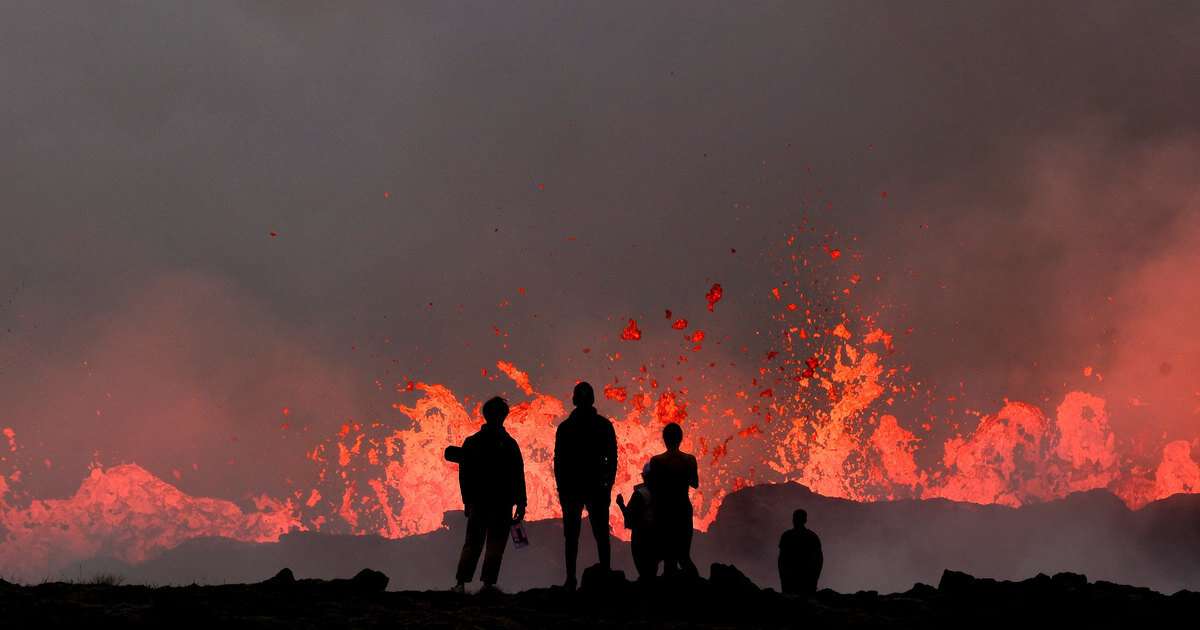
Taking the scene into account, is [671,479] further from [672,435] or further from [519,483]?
[519,483]

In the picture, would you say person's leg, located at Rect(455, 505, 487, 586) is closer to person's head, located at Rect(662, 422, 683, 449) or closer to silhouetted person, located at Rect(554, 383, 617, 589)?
silhouetted person, located at Rect(554, 383, 617, 589)

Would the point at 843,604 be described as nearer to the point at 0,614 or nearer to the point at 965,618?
the point at 965,618

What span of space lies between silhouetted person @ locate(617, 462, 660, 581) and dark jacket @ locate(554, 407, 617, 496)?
672mm

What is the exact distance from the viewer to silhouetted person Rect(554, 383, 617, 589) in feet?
37.1

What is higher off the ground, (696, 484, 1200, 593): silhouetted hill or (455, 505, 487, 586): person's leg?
(696, 484, 1200, 593): silhouetted hill

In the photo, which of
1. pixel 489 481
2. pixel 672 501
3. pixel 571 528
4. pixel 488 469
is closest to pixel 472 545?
pixel 489 481

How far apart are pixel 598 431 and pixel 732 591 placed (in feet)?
9.66

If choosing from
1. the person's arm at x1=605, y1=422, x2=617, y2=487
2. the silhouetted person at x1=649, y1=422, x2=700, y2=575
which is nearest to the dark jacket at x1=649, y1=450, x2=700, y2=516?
the silhouetted person at x1=649, y1=422, x2=700, y2=575

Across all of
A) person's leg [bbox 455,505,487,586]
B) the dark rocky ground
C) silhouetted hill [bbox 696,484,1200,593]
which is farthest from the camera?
silhouetted hill [bbox 696,484,1200,593]

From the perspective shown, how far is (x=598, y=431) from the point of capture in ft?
37.3

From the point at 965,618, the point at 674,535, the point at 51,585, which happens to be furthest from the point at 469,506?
the point at 965,618

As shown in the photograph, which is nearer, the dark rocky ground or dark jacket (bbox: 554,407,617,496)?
the dark rocky ground

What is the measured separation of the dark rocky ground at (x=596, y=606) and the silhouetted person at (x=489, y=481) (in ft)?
3.12

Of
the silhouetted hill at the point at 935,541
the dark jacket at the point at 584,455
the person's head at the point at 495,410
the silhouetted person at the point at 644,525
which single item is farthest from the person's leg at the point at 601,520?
the silhouetted hill at the point at 935,541
